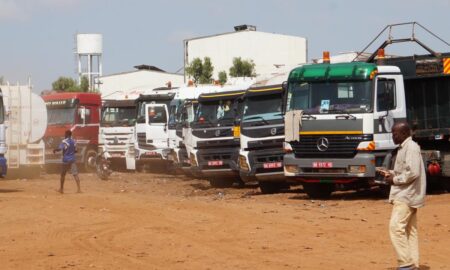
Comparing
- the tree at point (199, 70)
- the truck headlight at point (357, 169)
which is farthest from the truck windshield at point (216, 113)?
the tree at point (199, 70)

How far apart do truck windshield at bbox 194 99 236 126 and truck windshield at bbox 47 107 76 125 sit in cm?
1214

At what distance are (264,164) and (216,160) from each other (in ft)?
7.49

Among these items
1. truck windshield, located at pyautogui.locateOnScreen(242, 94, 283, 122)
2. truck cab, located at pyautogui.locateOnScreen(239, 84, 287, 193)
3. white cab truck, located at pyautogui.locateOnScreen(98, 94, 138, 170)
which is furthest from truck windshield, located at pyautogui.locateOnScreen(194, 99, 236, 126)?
white cab truck, located at pyautogui.locateOnScreen(98, 94, 138, 170)

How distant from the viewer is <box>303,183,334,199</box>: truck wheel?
19.9 m

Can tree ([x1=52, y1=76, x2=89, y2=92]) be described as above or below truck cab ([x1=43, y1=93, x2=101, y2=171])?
above

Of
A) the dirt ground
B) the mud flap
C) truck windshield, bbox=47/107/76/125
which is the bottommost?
the dirt ground

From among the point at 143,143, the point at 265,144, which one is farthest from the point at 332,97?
the point at 143,143

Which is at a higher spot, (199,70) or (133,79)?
(133,79)

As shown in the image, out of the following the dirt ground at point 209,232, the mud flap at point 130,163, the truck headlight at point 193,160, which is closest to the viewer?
the dirt ground at point 209,232

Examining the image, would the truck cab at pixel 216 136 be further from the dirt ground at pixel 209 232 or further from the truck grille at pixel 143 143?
the truck grille at pixel 143 143

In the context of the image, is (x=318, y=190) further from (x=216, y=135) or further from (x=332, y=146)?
(x=216, y=135)

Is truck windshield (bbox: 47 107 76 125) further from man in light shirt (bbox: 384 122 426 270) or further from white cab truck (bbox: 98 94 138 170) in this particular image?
man in light shirt (bbox: 384 122 426 270)

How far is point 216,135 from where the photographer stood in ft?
74.1

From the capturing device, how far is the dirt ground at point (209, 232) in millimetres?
10836
